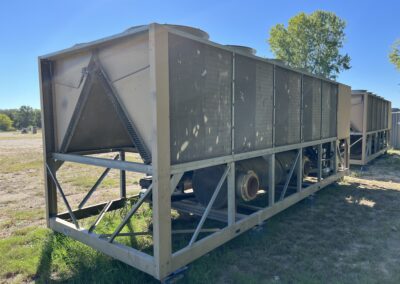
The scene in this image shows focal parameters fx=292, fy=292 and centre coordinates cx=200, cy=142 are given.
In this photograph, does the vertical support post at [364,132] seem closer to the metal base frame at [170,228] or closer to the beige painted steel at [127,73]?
the metal base frame at [170,228]

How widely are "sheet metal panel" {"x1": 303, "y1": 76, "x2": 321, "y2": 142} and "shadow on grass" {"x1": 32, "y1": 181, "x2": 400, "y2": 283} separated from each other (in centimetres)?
147

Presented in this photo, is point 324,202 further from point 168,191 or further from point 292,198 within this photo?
point 168,191

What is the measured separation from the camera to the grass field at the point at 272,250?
9.18 ft

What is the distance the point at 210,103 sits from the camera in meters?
2.91

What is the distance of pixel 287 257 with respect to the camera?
3209 millimetres

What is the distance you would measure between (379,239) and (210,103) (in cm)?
281

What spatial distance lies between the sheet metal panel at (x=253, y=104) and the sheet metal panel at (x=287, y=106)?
0.22 meters

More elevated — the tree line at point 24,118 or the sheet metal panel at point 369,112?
the tree line at point 24,118

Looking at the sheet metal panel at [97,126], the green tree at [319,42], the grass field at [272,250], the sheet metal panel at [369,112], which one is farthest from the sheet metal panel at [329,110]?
the green tree at [319,42]

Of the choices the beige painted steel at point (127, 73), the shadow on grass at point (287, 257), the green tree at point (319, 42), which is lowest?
the shadow on grass at point (287, 257)

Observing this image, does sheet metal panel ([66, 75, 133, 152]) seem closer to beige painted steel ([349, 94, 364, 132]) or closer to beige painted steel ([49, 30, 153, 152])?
beige painted steel ([49, 30, 153, 152])

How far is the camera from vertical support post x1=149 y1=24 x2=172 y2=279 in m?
2.30

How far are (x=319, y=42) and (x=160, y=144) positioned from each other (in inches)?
890

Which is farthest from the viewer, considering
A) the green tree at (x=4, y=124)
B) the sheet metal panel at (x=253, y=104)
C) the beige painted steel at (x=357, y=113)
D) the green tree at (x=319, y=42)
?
the green tree at (x=4, y=124)
